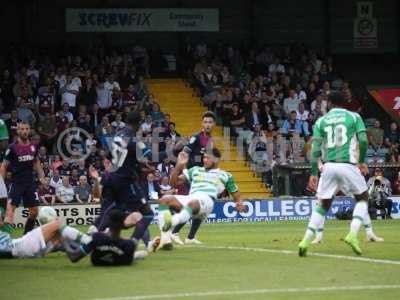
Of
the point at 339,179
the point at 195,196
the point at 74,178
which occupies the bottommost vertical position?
the point at 74,178

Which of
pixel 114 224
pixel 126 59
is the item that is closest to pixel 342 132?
pixel 114 224

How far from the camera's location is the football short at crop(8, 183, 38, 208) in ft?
62.5

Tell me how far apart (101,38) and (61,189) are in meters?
10.4

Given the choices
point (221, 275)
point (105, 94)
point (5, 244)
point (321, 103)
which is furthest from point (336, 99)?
point (321, 103)

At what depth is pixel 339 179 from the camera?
15445 mm

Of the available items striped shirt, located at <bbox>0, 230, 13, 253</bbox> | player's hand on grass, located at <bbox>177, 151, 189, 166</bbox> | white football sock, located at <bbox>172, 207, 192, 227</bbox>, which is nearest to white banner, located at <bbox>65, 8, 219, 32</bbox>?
player's hand on grass, located at <bbox>177, 151, 189, 166</bbox>

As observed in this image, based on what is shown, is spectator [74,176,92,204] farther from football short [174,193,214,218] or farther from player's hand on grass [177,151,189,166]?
football short [174,193,214,218]

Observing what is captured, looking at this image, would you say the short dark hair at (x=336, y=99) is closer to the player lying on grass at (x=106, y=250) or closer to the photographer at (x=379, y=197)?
the player lying on grass at (x=106, y=250)

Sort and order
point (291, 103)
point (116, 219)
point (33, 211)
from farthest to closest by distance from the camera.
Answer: point (291, 103) < point (33, 211) < point (116, 219)

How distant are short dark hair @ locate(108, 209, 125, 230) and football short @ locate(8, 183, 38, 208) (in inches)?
185

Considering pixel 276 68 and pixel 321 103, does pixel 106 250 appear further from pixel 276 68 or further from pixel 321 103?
pixel 276 68

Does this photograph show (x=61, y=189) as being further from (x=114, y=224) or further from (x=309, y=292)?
(x=309, y=292)

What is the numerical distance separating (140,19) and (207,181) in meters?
Result: 22.4

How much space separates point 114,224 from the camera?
48.3ft
